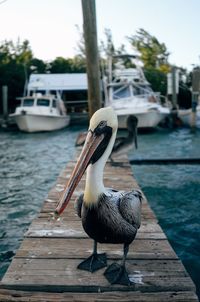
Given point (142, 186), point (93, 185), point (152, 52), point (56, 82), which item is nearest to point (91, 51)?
point (142, 186)

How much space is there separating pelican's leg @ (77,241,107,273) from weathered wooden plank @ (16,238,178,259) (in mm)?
183

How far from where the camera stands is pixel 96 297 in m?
2.89

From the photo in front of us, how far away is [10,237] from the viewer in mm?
6266

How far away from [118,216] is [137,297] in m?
0.59

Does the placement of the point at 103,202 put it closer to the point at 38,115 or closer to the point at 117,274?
the point at 117,274

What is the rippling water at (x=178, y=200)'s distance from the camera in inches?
230

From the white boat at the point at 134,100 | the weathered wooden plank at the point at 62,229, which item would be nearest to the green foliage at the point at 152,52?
the white boat at the point at 134,100

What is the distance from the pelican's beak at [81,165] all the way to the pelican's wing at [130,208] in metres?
0.42

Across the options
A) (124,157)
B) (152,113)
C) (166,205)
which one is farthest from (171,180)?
(152,113)

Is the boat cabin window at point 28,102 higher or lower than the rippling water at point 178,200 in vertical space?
higher

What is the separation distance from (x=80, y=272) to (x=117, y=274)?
0.31m

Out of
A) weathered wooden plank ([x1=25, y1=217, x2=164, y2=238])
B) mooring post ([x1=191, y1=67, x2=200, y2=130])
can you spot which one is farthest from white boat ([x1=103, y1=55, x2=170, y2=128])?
weathered wooden plank ([x1=25, y1=217, x2=164, y2=238])

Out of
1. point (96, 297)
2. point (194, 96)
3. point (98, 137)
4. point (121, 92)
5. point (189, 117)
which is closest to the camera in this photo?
point (96, 297)

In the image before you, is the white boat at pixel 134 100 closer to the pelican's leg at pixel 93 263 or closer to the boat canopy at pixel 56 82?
the boat canopy at pixel 56 82
